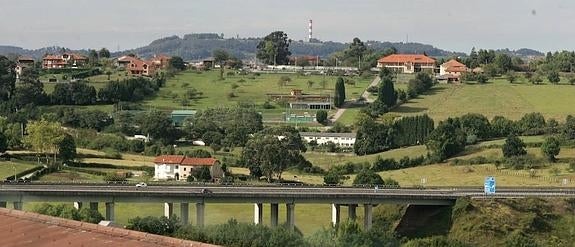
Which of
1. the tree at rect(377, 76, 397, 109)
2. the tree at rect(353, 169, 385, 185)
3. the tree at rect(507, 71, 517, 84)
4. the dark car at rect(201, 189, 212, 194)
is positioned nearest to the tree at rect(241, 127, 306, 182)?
the tree at rect(353, 169, 385, 185)

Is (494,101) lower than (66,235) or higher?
lower

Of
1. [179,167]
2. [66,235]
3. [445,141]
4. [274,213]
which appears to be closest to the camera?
[66,235]

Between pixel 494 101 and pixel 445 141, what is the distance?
36.7 m

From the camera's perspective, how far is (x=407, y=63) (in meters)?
158

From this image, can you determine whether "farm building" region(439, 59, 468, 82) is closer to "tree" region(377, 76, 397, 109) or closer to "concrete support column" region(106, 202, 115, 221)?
"tree" region(377, 76, 397, 109)

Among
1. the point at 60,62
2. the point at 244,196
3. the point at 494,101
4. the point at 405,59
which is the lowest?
the point at 244,196

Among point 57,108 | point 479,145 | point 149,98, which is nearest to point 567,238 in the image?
point 479,145

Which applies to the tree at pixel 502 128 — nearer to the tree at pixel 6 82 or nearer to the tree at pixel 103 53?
the tree at pixel 6 82

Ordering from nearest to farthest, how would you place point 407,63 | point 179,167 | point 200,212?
point 200,212 → point 179,167 → point 407,63

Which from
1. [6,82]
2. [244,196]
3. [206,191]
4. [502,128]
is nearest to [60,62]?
[6,82]

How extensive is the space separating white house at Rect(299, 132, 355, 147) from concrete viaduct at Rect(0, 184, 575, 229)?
36.4 meters

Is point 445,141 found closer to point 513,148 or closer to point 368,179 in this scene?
point 513,148

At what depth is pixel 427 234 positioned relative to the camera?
2008 inches

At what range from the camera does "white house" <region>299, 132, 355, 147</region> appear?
302 feet
